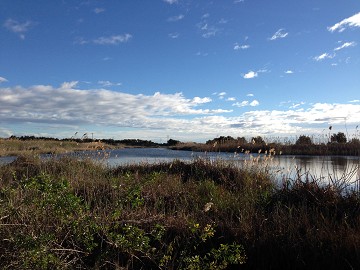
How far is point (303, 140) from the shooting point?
80.5 ft

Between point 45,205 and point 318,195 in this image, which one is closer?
point 45,205

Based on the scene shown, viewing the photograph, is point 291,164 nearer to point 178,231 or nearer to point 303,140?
point 178,231

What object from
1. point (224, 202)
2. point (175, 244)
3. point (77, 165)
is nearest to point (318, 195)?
point (224, 202)

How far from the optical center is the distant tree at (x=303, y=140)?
77.8ft

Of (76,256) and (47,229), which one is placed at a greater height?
(47,229)

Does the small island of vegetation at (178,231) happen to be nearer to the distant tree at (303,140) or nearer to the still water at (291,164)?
the still water at (291,164)

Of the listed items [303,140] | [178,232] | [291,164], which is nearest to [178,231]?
[178,232]

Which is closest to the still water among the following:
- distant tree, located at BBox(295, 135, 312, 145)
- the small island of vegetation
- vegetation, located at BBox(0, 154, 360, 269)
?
the small island of vegetation

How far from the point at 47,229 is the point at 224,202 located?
3336 millimetres

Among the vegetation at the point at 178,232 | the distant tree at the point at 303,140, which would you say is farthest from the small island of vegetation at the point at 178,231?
the distant tree at the point at 303,140

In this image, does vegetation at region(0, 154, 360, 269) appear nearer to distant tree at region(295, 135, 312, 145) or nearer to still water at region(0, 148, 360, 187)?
still water at region(0, 148, 360, 187)

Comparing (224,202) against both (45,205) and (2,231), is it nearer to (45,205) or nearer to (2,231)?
(45,205)

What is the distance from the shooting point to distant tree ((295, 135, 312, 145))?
933 inches

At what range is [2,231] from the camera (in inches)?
176
